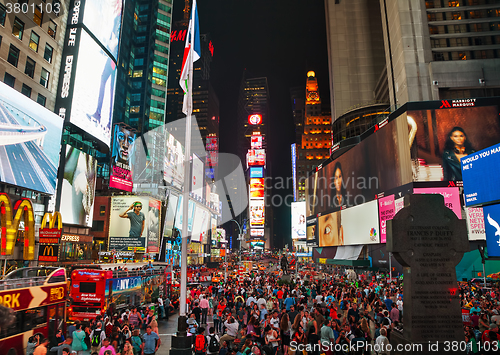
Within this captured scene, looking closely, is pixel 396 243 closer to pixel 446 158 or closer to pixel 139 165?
pixel 446 158

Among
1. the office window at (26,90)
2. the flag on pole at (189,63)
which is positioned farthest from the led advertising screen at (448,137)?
the office window at (26,90)

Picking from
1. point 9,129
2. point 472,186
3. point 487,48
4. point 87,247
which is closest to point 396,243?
point 472,186

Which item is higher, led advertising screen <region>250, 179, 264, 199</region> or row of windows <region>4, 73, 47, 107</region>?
led advertising screen <region>250, 179, 264, 199</region>

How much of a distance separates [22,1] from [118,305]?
110 ft

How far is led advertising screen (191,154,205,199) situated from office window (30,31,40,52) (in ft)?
189

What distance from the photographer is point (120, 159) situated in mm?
52812

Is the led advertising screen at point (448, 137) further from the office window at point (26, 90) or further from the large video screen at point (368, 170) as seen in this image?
the office window at point (26, 90)

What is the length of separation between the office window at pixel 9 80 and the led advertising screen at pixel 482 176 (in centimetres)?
3988

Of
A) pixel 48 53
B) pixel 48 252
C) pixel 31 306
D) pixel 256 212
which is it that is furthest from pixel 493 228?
pixel 256 212

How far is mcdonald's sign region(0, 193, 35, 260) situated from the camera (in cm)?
2303

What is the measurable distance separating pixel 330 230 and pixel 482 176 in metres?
51.1

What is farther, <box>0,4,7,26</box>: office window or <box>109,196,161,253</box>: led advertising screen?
<box>109,196,161,253</box>: led advertising screen

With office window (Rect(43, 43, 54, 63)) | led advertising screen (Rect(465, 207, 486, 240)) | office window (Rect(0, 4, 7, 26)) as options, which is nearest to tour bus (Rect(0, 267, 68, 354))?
office window (Rect(0, 4, 7, 26))

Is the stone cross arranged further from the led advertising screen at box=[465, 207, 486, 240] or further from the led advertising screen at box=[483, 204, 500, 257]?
the led advertising screen at box=[465, 207, 486, 240]
